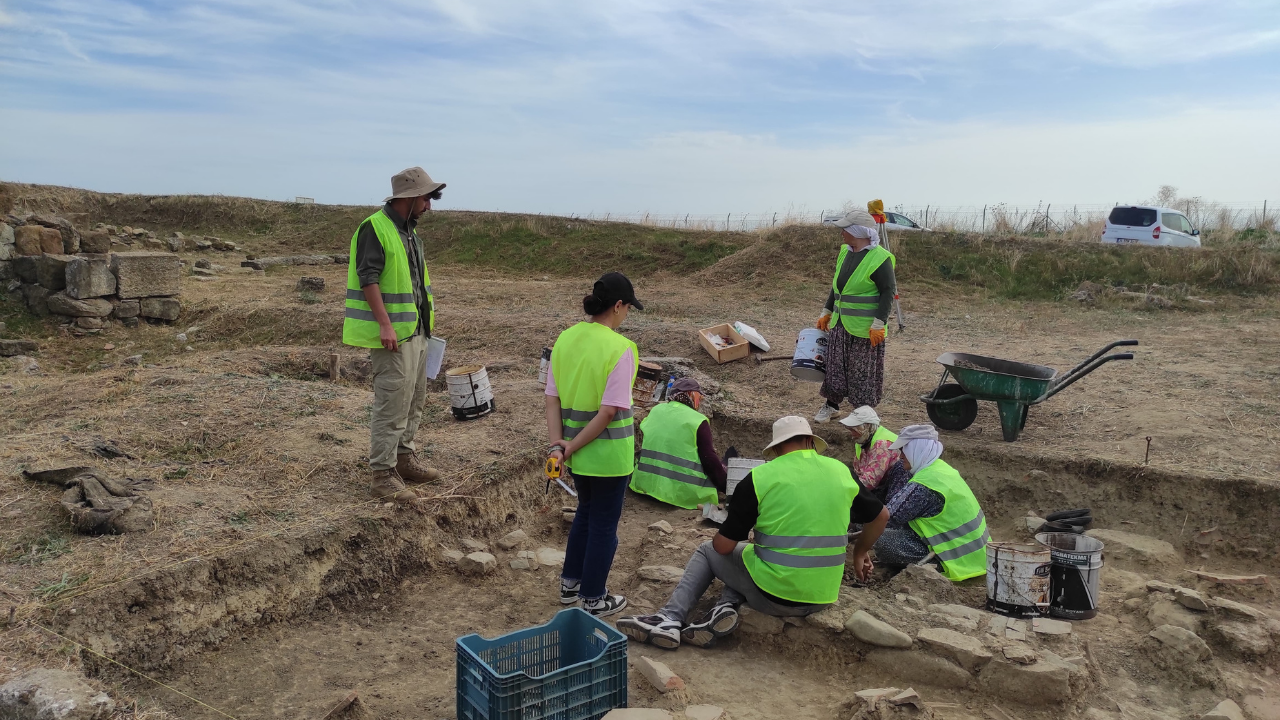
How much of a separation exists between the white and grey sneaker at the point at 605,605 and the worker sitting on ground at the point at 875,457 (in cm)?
199

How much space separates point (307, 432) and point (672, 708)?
3.70 m

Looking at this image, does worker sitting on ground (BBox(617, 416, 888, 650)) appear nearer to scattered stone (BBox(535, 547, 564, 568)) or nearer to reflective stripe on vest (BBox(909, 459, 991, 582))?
reflective stripe on vest (BBox(909, 459, 991, 582))

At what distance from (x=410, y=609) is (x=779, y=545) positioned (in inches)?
83.7

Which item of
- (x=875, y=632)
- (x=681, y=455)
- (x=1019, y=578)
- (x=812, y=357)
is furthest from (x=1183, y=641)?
(x=812, y=357)

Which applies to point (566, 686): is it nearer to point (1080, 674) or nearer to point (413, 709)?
point (413, 709)

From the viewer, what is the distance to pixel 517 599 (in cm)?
493

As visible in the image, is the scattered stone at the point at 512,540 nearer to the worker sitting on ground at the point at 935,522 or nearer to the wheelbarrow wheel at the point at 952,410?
the worker sitting on ground at the point at 935,522

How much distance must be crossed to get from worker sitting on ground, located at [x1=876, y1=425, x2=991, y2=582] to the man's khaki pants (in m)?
3.03

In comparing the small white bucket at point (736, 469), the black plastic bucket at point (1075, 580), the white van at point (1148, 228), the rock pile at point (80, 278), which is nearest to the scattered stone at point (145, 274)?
the rock pile at point (80, 278)

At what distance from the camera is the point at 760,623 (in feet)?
14.4

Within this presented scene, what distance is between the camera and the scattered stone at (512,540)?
5652 millimetres

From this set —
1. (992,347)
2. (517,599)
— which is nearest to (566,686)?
(517,599)

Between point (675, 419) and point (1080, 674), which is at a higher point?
point (675, 419)

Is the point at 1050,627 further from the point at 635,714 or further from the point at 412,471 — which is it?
the point at 412,471
